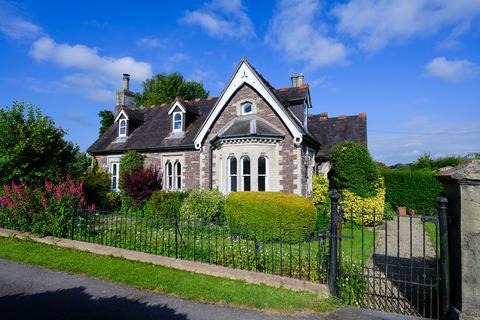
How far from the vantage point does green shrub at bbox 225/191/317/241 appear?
10.6m

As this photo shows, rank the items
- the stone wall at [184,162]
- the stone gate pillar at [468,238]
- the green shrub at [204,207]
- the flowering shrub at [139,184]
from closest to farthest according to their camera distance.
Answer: the stone gate pillar at [468,238]
the green shrub at [204,207]
the flowering shrub at [139,184]
the stone wall at [184,162]

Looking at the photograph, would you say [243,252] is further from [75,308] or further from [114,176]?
[114,176]

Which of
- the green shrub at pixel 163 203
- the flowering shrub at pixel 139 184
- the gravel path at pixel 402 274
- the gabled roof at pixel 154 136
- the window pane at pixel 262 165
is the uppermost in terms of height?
the gabled roof at pixel 154 136

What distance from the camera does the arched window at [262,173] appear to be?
14.3 meters

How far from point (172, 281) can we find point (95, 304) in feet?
4.68

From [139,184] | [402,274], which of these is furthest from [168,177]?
[402,274]

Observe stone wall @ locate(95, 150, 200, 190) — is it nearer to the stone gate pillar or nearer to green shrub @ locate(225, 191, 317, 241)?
green shrub @ locate(225, 191, 317, 241)

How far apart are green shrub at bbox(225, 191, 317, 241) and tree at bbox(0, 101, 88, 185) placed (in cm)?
811

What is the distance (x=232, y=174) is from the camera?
1491 centimetres

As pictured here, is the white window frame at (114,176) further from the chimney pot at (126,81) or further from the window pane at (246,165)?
the window pane at (246,165)

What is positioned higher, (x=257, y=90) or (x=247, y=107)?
(x=257, y=90)

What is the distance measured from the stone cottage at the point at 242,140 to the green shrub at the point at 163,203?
1.62 meters

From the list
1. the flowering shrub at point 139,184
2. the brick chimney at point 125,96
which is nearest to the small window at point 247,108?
the flowering shrub at point 139,184

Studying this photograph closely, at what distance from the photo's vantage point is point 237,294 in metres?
5.23
